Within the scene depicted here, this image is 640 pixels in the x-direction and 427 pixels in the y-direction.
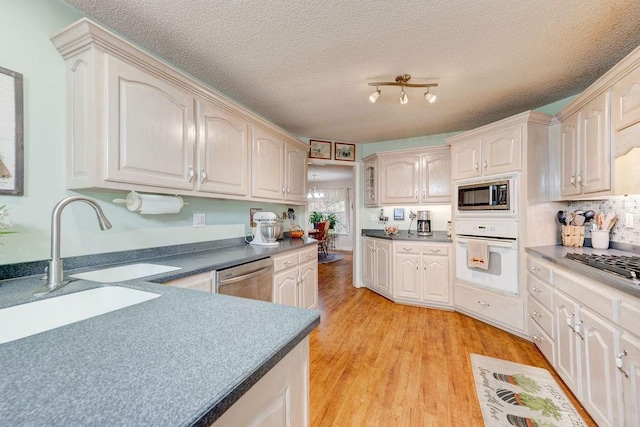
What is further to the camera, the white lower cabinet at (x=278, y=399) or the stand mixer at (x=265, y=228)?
the stand mixer at (x=265, y=228)

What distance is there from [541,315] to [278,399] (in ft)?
7.79

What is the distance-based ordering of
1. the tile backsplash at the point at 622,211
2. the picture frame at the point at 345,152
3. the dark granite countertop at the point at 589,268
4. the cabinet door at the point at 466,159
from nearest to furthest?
the dark granite countertop at the point at 589,268
the tile backsplash at the point at 622,211
the cabinet door at the point at 466,159
the picture frame at the point at 345,152

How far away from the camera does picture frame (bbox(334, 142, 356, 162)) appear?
4145 mm

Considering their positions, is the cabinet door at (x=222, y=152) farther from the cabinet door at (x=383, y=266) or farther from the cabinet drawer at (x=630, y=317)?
the cabinet drawer at (x=630, y=317)

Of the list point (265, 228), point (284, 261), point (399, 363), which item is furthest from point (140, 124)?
point (399, 363)

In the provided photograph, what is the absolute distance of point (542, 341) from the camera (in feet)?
7.05

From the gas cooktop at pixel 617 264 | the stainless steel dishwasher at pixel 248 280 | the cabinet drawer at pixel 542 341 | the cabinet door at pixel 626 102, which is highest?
the cabinet door at pixel 626 102

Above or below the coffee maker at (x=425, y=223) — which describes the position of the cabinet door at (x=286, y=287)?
below

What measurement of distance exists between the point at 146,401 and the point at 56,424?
0.10 m

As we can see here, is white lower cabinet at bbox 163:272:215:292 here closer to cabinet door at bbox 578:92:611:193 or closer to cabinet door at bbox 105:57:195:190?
cabinet door at bbox 105:57:195:190

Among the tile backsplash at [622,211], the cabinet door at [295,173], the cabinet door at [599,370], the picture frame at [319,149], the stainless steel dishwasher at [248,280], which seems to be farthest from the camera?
the picture frame at [319,149]

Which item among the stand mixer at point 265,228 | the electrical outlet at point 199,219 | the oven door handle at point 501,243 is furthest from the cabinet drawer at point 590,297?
the electrical outlet at point 199,219

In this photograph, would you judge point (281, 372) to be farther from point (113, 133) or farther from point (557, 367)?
point (557, 367)

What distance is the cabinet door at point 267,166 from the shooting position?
252 cm
